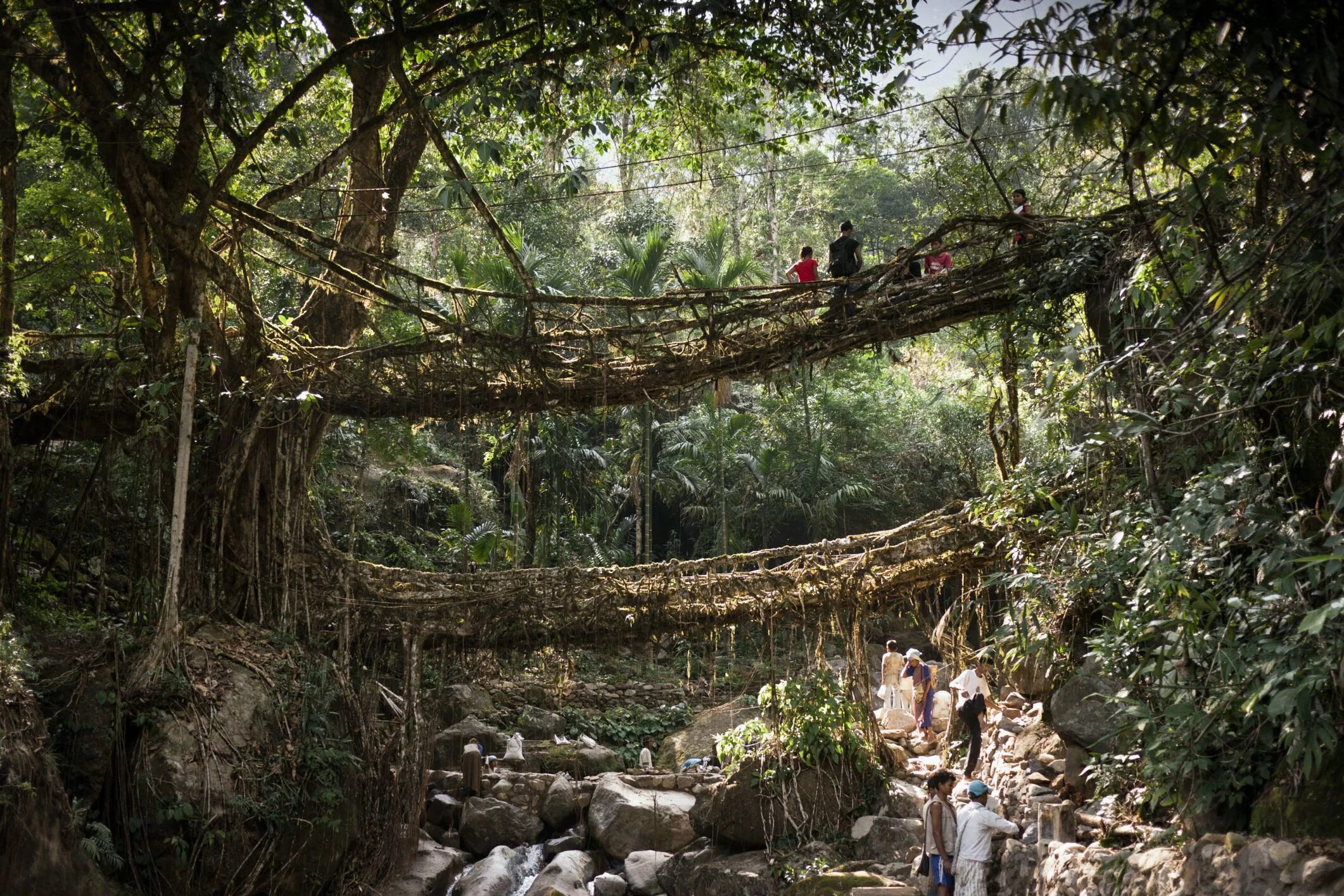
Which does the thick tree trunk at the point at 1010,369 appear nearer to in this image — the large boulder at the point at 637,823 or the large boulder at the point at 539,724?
the large boulder at the point at 637,823

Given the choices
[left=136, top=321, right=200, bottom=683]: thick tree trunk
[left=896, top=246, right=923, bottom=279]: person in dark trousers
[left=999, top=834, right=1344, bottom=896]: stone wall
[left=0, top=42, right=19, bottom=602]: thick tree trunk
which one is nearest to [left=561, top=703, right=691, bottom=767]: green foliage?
[left=136, top=321, right=200, bottom=683]: thick tree trunk

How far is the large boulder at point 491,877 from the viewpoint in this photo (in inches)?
353

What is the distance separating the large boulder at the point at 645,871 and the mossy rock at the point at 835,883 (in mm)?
2224

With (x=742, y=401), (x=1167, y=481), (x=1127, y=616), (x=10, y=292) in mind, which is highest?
(x=742, y=401)

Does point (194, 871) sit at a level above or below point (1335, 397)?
below

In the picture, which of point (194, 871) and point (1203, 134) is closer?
point (1203, 134)

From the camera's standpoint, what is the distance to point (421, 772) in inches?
347

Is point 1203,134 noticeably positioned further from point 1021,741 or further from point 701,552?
point 701,552

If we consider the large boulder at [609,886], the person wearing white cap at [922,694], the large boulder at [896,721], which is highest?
the person wearing white cap at [922,694]

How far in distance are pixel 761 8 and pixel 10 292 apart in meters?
5.71

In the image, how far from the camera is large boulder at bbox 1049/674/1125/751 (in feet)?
23.3

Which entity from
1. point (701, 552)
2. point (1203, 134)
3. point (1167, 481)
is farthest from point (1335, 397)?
point (701, 552)

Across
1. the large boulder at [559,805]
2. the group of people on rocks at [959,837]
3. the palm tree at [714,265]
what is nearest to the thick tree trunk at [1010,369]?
the group of people on rocks at [959,837]

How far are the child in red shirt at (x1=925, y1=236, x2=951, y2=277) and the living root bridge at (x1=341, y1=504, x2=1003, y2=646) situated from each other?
6.43 ft
